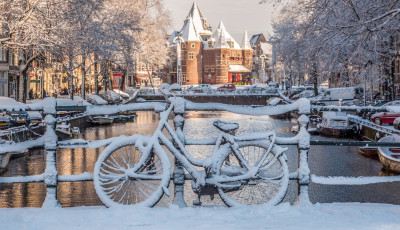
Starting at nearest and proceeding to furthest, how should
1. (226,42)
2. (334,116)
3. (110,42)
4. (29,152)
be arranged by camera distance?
(29,152), (334,116), (110,42), (226,42)

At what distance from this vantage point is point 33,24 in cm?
2148

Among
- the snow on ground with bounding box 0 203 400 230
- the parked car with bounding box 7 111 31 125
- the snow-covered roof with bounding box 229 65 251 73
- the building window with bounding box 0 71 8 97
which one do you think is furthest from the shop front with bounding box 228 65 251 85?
the snow on ground with bounding box 0 203 400 230

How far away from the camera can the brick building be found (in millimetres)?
105625

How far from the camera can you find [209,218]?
5.05 metres

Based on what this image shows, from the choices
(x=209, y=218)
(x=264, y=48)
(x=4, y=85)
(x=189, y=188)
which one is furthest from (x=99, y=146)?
(x=264, y=48)

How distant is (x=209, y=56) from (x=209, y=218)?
339 feet

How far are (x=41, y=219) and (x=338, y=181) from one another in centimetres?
339

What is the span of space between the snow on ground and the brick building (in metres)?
100

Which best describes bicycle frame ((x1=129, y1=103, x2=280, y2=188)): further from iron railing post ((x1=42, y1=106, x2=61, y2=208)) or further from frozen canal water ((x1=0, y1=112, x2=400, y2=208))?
frozen canal water ((x1=0, y1=112, x2=400, y2=208))

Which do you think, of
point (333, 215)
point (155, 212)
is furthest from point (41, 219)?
point (333, 215)

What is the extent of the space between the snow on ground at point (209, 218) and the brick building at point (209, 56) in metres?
100

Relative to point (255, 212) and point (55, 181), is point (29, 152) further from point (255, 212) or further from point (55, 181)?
point (255, 212)

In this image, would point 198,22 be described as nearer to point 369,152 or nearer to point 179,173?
point 369,152

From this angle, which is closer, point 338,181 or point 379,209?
point 379,209
